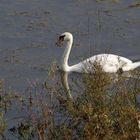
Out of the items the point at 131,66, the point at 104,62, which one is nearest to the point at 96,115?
the point at 104,62

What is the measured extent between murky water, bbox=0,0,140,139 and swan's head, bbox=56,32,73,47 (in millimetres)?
283

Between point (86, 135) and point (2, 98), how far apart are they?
3593mm

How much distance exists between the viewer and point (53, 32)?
15.2 m

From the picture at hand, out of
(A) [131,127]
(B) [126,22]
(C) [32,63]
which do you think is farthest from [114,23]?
(A) [131,127]

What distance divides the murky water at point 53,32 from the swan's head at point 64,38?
11.1 inches

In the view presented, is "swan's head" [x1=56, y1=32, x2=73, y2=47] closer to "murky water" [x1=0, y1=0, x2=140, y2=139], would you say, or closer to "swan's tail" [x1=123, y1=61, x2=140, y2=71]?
"murky water" [x1=0, y1=0, x2=140, y2=139]

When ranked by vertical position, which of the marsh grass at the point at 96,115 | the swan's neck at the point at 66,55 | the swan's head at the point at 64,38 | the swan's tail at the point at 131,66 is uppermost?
the swan's head at the point at 64,38

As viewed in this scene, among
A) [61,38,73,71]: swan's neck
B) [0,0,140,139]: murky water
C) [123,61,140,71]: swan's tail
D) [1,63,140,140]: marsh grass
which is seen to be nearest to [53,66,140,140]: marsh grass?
[1,63,140,140]: marsh grass

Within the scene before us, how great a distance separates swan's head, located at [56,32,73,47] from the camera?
44.9 feet

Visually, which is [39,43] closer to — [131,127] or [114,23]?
[114,23]

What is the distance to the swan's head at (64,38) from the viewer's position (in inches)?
539

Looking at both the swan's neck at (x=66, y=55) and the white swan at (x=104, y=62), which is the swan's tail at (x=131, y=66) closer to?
the white swan at (x=104, y=62)

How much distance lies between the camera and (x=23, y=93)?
1151 cm

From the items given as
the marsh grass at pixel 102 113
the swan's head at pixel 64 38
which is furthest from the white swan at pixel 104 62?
the marsh grass at pixel 102 113
